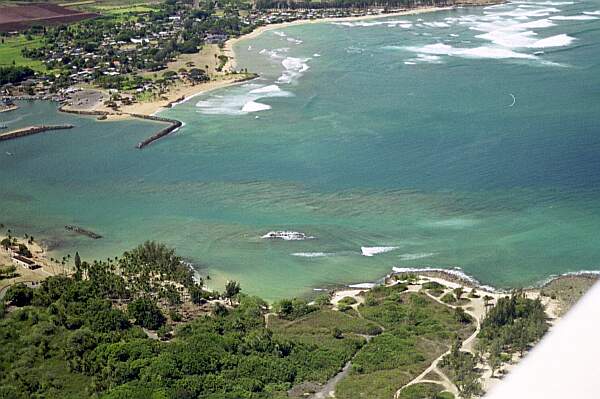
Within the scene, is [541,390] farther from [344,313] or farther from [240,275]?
[240,275]

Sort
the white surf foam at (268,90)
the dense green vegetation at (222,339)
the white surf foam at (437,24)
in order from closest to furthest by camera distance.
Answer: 1. the dense green vegetation at (222,339)
2. the white surf foam at (268,90)
3. the white surf foam at (437,24)

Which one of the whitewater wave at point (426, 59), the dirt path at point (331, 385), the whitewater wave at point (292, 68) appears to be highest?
the whitewater wave at point (426, 59)

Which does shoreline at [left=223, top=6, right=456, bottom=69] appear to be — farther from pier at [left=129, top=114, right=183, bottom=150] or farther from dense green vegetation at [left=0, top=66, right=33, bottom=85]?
pier at [left=129, top=114, right=183, bottom=150]

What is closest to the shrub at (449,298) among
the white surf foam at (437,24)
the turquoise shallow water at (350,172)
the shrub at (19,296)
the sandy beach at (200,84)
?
the turquoise shallow water at (350,172)

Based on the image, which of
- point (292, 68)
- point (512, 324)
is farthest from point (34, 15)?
point (512, 324)

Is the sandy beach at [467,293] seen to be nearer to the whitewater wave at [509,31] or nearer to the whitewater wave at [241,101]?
the whitewater wave at [241,101]

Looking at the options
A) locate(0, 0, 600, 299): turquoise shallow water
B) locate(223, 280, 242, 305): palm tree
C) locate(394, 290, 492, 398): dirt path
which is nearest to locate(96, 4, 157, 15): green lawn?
locate(0, 0, 600, 299): turquoise shallow water

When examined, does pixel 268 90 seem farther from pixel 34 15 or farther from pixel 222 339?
pixel 34 15
